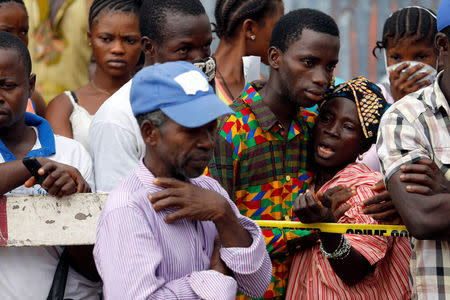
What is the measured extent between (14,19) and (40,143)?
1.51 m

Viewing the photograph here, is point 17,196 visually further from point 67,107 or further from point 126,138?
point 67,107

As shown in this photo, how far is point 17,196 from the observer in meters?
3.35

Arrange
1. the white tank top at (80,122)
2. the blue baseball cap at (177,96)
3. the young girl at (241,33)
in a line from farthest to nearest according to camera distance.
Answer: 1. the young girl at (241,33)
2. the white tank top at (80,122)
3. the blue baseball cap at (177,96)

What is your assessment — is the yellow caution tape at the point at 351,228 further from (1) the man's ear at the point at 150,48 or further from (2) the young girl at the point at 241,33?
(2) the young girl at the point at 241,33

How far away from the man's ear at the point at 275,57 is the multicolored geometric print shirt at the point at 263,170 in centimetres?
29

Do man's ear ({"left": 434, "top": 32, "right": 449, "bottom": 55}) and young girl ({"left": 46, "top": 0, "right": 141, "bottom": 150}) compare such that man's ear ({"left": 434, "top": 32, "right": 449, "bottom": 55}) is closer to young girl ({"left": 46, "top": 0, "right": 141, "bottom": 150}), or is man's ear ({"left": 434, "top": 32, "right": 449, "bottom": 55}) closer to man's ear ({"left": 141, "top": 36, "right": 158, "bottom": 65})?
man's ear ({"left": 141, "top": 36, "right": 158, "bottom": 65})

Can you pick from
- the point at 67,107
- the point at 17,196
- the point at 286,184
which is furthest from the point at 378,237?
the point at 67,107

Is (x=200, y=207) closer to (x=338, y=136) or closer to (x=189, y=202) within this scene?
(x=189, y=202)

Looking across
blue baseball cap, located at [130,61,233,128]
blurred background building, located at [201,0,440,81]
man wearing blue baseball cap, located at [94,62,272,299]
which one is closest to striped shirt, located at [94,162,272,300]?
man wearing blue baseball cap, located at [94,62,272,299]

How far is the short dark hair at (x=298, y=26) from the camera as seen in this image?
13.4ft

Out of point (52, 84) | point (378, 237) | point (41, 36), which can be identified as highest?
point (41, 36)

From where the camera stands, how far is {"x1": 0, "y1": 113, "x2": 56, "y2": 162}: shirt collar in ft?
Result: 11.9

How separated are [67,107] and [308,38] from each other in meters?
1.86

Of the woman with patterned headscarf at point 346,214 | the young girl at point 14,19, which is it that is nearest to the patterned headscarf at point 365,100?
the woman with patterned headscarf at point 346,214
